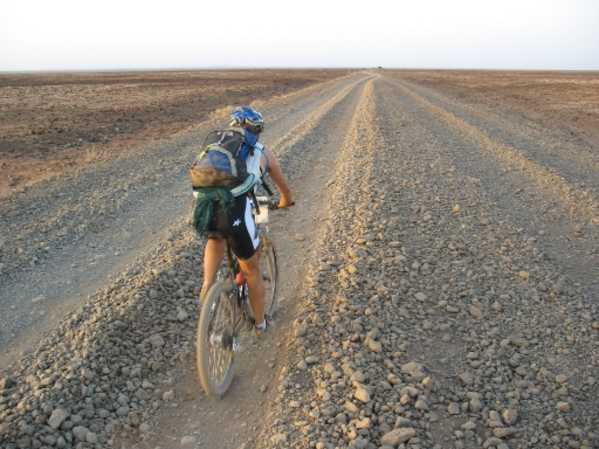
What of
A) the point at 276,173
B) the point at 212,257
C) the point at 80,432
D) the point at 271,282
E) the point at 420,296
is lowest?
the point at 80,432

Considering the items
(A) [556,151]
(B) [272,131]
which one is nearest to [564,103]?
(A) [556,151]

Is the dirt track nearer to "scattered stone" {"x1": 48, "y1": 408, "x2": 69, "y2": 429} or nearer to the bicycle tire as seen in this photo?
"scattered stone" {"x1": 48, "y1": 408, "x2": 69, "y2": 429}

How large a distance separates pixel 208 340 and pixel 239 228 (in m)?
0.95

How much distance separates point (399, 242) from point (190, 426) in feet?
13.2

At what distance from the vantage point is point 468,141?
15.2 metres

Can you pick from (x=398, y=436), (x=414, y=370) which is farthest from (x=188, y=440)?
(x=414, y=370)

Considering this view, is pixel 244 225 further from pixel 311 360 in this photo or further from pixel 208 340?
pixel 311 360

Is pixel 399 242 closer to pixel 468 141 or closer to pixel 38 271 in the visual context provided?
pixel 38 271

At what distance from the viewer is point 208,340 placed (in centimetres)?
382

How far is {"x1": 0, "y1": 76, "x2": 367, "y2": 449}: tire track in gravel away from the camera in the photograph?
3.74 metres

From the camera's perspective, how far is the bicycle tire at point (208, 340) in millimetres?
3695

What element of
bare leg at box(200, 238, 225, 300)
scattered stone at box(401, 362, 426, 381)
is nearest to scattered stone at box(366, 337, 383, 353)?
scattered stone at box(401, 362, 426, 381)

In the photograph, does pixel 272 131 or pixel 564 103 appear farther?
pixel 564 103

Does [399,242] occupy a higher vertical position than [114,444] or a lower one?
higher
